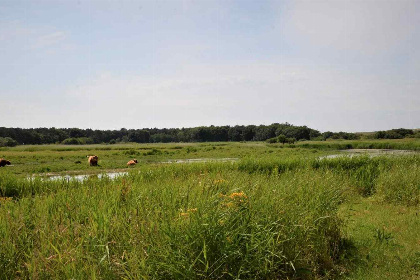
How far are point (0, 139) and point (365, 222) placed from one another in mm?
64843

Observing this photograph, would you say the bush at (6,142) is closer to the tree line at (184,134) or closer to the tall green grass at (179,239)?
the tree line at (184,134)

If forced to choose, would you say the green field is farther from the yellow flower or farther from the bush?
the bush

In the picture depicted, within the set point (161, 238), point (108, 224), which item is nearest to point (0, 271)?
point (108, 224)

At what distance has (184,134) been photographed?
130 m

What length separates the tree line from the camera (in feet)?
254

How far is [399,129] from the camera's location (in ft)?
274

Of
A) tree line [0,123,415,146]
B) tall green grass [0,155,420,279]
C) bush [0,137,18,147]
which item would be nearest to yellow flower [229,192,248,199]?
tall green grass [0,155,420,279]

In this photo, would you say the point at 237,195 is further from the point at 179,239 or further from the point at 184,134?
the point at 184,134

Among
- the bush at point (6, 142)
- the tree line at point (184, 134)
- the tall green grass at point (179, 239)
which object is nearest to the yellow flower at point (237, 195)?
the tall green grass at point (179, 239)

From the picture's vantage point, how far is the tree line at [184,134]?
3054 inches

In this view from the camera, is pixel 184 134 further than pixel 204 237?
Yes

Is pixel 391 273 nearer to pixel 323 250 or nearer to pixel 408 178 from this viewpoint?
pixel 323 250

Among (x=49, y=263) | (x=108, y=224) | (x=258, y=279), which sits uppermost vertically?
(x=108, y=224)

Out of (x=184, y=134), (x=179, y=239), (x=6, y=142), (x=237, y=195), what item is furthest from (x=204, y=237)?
(x=184, y=134)
